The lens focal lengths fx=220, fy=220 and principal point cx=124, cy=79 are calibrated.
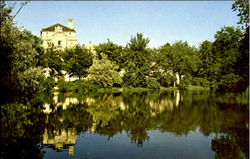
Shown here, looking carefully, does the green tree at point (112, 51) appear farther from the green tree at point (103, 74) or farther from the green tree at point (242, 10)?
the green tree at point (242, 10)

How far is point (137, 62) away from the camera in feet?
203

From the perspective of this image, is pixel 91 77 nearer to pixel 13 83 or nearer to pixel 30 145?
pixel 13 83

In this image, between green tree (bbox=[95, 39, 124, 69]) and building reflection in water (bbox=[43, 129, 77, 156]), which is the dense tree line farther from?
building reflection in water (bbox=[43, 129, 77, 156])

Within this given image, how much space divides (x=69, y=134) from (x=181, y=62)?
57.5 metres

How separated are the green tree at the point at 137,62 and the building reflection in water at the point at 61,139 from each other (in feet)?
150

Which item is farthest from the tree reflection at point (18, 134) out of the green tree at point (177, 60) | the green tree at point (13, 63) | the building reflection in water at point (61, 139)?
the green tree at point (177, 60)

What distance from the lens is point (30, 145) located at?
11234 mm

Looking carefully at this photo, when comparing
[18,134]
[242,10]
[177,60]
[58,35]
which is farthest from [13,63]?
[58,35]

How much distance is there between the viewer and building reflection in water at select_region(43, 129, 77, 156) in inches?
448

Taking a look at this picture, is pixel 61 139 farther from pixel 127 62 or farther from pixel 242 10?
pixel 127 62

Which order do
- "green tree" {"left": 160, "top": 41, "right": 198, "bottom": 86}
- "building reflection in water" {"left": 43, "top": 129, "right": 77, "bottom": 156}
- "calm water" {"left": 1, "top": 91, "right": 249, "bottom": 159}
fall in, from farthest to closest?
1. "green tree" {"left": 160, "top": 41, "right": 198, "bottom": 86}
2. "building reflection in water" {"left": 43, "top": 129, "right": 77, "bottom": 156}
3. "calm water" {"left": 1, "top": 91, "right": 249, "bottom": 159}

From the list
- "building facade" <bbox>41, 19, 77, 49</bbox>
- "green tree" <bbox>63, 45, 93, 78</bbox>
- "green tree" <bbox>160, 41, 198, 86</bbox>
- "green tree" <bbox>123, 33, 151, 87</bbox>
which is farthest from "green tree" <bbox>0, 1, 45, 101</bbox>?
"building facade" <bbox>41, 19, 77, 49</bbox>

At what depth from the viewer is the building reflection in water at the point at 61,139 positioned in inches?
448

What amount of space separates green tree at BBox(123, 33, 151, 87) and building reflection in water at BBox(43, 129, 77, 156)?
1802 inches
